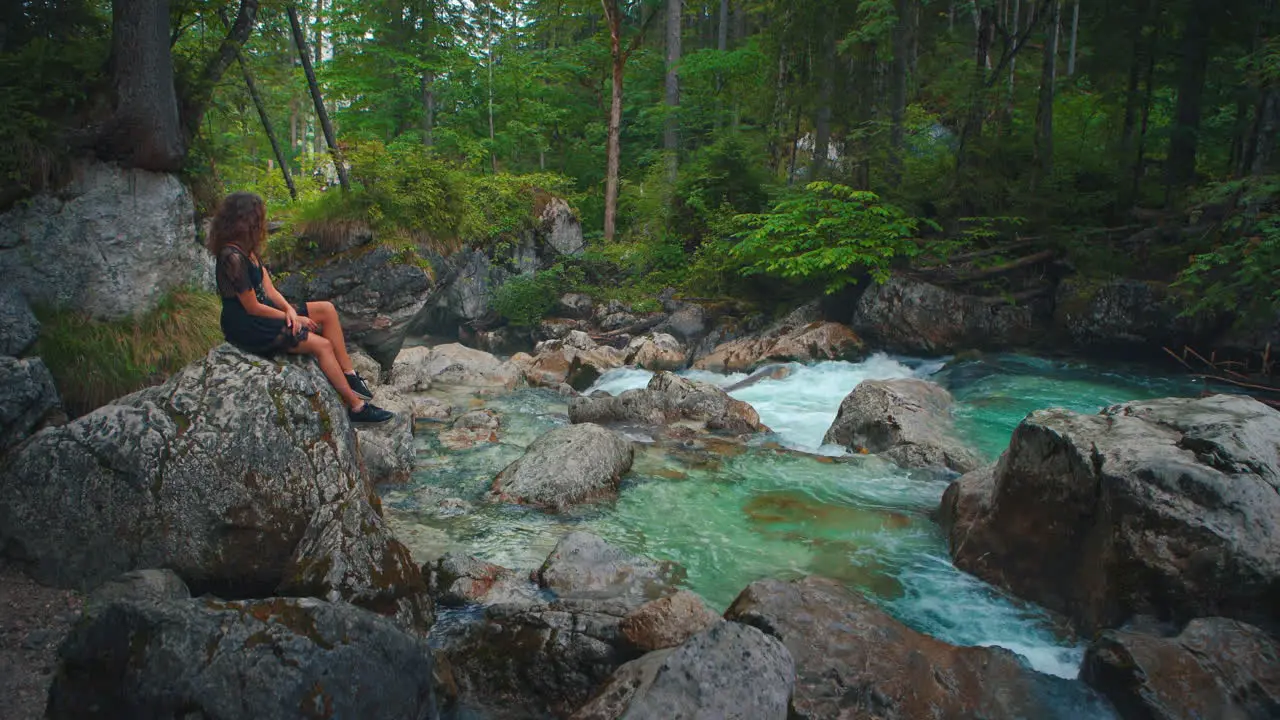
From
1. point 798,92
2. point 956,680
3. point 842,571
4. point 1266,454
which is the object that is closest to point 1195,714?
point 956,680

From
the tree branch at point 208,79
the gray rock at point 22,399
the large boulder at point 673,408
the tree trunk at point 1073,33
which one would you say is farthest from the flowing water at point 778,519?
the tree trunk at point 1073,33

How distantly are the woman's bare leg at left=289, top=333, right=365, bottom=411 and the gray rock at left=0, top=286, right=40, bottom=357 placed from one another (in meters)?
2.48

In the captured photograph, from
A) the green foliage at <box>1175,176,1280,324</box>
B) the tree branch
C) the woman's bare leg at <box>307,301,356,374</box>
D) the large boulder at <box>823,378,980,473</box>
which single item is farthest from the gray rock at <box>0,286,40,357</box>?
the green foliage at <box>1175,176,1280,324</box>

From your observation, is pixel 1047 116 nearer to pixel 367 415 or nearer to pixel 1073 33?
pixel 1073 33

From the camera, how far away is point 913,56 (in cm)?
1986

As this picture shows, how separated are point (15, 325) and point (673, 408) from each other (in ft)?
26.8

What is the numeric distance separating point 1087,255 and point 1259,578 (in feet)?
37.3

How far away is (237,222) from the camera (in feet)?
15.9

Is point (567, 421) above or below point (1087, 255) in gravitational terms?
below

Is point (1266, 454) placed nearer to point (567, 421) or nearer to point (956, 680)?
point (956, 680)

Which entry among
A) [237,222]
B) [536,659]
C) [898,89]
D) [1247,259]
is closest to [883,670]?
[536,659]

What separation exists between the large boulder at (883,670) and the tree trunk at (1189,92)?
570 inches

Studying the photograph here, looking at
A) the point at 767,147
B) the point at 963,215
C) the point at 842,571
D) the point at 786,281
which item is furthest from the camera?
the point at 767,147

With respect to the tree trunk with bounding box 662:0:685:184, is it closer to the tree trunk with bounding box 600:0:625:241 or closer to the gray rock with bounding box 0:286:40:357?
the tree trunk with bounding box 600:0:625:241
